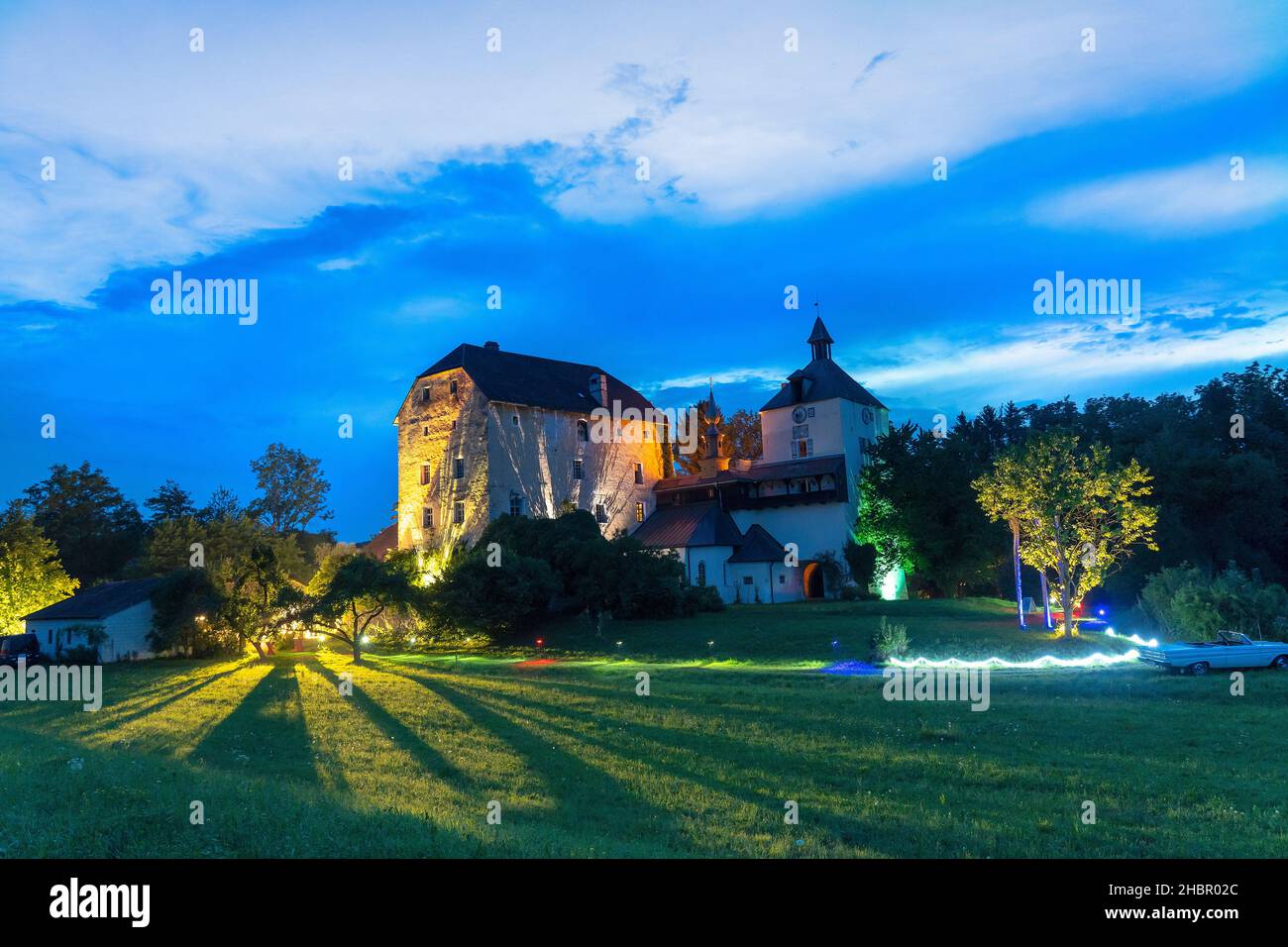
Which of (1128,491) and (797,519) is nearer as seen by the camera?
(1128,491)

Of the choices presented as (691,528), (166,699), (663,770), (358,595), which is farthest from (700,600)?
(663,770)

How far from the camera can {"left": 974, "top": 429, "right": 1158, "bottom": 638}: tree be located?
32719 mm

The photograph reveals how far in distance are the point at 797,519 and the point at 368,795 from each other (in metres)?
48.6

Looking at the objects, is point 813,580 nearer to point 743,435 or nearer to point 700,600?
point 700,600

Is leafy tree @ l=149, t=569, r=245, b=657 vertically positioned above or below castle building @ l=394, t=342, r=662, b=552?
below

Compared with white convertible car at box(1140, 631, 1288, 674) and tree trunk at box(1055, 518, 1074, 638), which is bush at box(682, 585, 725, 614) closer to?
tree trunk at box(1055, 518, 1074, 638)

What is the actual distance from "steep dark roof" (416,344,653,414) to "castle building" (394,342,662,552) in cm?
9

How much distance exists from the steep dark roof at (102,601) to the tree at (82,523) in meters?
24.8

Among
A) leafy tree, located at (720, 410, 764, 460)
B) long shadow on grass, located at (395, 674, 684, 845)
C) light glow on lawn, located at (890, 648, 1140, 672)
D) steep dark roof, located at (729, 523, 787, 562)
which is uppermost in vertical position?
leafy tree, located at (720, 410, 764, 460)

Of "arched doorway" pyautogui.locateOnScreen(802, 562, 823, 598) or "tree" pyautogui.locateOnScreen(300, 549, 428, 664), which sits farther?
"arched doorway" pyautogui.locateOnScreen(802, 562, 823, 598)

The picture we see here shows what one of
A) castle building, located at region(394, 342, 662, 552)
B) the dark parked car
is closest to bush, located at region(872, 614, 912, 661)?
castle building, located at region(394, 342, 662, 552)
